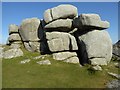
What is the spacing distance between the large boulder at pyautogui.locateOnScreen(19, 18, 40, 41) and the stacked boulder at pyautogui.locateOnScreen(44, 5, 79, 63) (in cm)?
666

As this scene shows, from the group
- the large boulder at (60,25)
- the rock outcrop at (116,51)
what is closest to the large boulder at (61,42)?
the large boulder at (60,25)

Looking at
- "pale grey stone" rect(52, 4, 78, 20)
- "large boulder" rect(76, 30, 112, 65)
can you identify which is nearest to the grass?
"large boulder" rect(76, 30, 112, 65)

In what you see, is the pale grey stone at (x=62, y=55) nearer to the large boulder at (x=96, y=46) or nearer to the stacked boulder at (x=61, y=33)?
the stacked boulder at (x=61, y=33)

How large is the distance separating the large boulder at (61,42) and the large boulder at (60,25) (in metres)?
1.13

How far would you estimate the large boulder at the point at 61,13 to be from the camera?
51.3 m

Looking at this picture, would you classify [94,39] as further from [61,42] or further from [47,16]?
[47,16]

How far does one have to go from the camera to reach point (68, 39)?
50250 mm

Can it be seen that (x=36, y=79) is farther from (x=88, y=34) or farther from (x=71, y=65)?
(x=88, y=34)

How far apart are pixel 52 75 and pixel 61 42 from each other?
11.6 meters

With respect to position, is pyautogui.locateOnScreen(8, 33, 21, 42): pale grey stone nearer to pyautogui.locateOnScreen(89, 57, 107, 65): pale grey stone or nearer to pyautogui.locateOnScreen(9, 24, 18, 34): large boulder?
pyautogui.locateOnScreen(9, 24, 18, 34): large boulder

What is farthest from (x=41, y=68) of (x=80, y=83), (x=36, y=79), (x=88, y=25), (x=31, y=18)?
(x=31, y=18)

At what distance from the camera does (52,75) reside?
132 feet

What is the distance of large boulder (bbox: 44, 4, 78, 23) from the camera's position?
168ft

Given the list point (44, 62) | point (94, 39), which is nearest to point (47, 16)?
point (44, 62)
